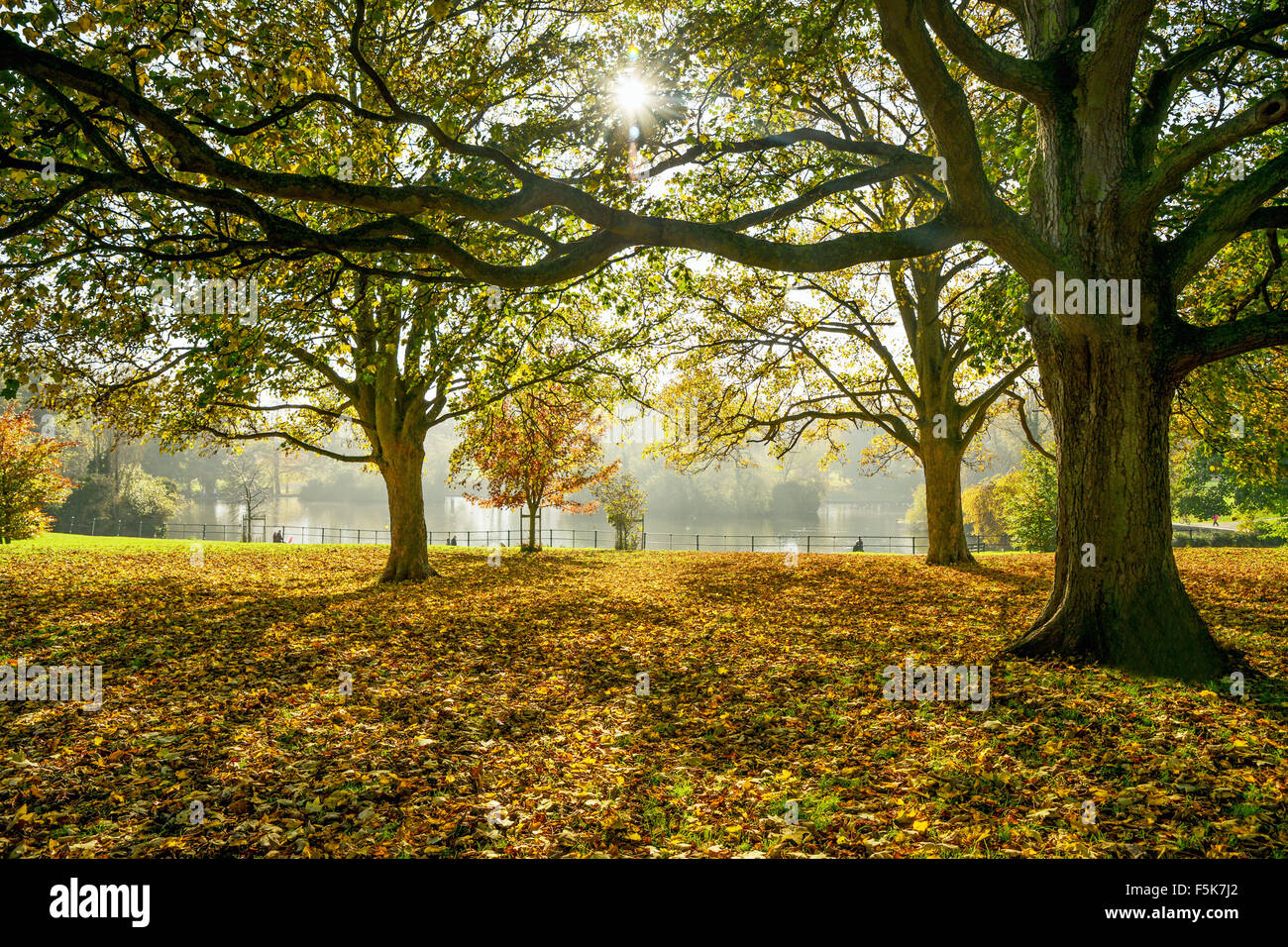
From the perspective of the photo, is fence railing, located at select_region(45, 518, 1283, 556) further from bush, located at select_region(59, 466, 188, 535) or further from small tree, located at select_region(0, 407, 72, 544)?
small tree, located at select_region(0, 407, 72, 544)

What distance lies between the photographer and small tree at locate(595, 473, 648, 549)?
3155cm

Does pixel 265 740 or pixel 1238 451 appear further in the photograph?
pixel 1238 451

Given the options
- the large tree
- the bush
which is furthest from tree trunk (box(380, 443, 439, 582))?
the bush

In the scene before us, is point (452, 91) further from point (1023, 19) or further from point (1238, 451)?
point (1238, 451)

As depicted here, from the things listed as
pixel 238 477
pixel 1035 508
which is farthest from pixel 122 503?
pixel 1035 508

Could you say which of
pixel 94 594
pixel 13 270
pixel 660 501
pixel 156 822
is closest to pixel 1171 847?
pixel 156 822

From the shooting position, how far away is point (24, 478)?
830 inches

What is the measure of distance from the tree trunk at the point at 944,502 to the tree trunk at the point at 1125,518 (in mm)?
9495

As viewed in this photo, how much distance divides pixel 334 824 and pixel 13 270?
7.53m

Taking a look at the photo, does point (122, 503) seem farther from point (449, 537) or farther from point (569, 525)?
point (569, 525)

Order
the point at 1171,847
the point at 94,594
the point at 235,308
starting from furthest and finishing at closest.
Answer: the point at 94,594
the point at 235,308
the point at 1171,847

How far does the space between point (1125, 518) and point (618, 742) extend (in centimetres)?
526

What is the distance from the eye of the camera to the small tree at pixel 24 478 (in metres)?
20.6

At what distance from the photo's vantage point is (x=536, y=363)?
1327 cm
